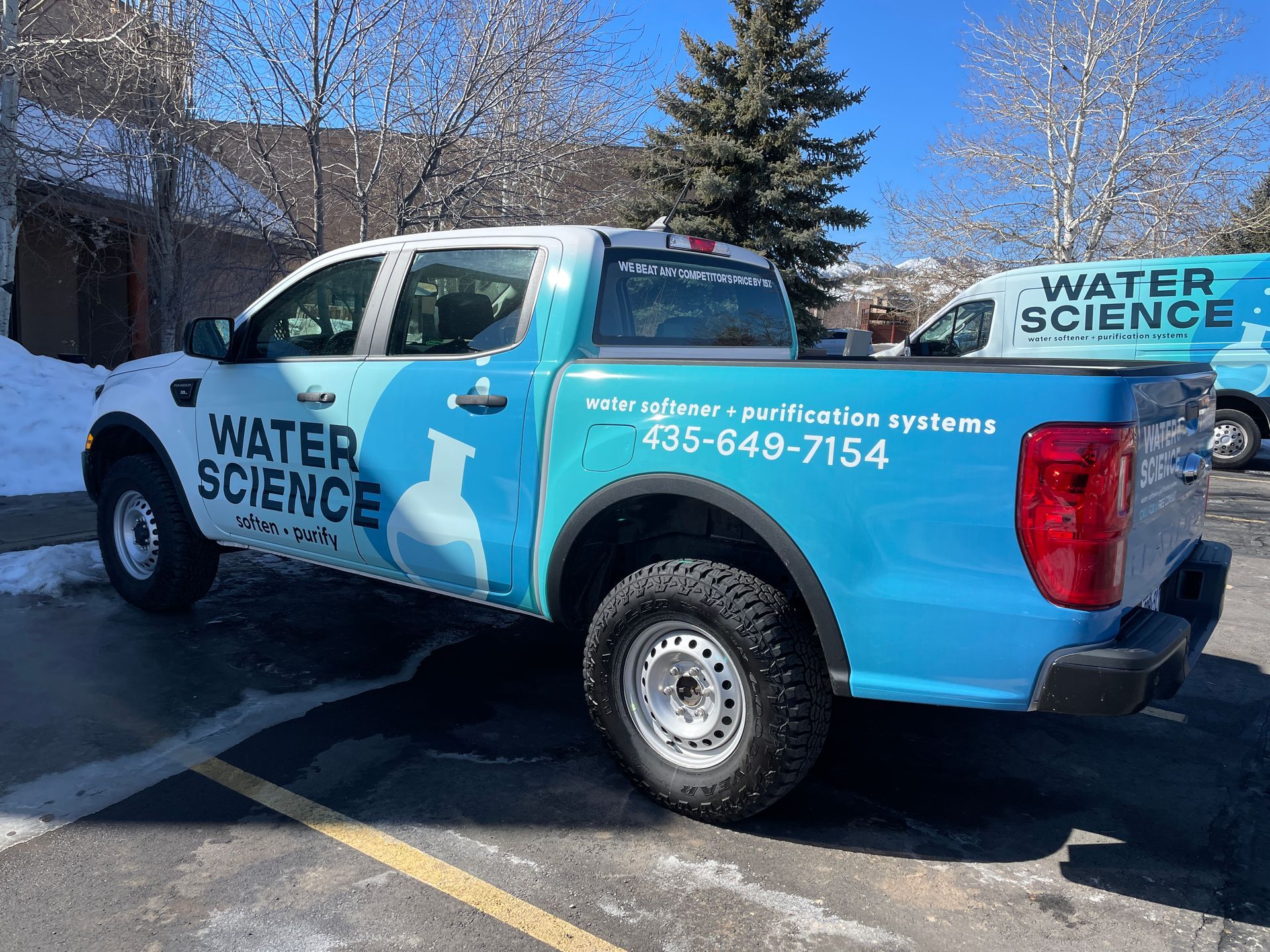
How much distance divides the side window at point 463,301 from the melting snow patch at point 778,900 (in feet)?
6.46

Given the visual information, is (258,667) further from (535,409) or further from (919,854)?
(919,854)

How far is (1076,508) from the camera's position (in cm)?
254

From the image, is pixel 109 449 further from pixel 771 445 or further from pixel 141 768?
pixel 771 445

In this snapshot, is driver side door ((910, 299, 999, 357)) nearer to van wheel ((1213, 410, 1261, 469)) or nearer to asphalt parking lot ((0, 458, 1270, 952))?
van wheel ((1213, 410, 1261, 469))

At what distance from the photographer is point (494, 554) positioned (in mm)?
3689

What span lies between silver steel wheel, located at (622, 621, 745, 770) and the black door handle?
1.02m

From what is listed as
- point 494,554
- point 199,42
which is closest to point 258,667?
point 494,554

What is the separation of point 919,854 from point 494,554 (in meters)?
1.78

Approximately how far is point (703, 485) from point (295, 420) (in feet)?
7.16

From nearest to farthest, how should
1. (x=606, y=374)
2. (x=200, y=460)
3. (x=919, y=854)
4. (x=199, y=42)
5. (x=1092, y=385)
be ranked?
(x=1092, y=385), (x=919, y=854), (x=606, y=374), (x=200, y=460), (x=199, y=42)

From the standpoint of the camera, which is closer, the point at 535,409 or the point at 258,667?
the point at 535,409

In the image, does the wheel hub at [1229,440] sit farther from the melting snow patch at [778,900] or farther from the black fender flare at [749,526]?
the melting snow patch at [778,900]

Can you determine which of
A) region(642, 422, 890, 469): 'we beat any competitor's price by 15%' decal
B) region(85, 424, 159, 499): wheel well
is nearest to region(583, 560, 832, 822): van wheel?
region(642, 422, 890, 469): 'we beat any competitor's price by 15%' decal

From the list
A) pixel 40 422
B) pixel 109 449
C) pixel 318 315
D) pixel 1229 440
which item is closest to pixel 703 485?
pixel 318 315
